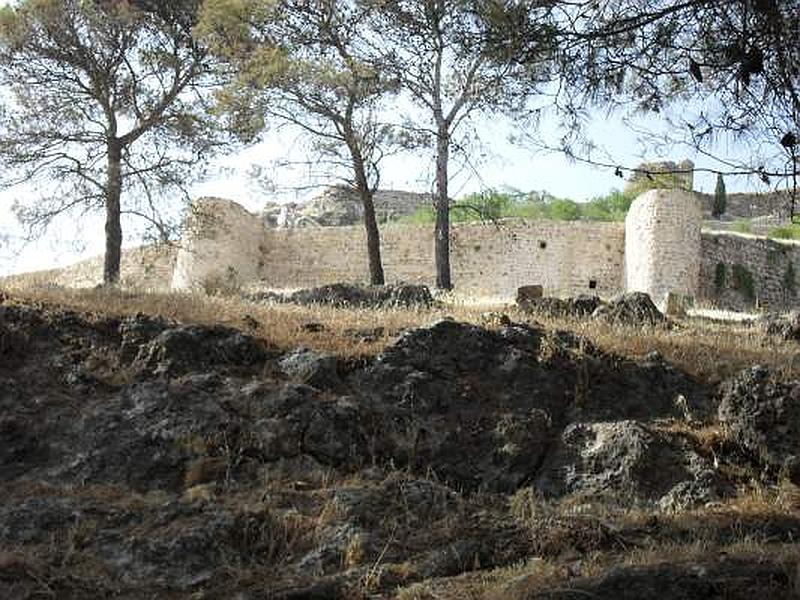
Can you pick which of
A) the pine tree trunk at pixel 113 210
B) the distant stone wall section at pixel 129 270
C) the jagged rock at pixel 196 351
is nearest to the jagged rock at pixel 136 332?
the jagged rock at pixel 196 351

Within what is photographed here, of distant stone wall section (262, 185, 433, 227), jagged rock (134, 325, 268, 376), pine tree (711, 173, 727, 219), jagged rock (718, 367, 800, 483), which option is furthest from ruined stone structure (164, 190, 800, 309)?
jagged rock (718, 367, 800, 483)

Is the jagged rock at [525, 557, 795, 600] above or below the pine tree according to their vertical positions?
below

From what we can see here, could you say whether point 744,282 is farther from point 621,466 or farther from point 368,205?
point 621,466

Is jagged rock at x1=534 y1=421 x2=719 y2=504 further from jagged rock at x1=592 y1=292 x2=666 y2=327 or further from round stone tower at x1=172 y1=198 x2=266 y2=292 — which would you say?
round stone tower at x1=172 y1=198 x2=266 y2=292

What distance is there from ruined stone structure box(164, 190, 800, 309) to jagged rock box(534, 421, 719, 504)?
14.7m

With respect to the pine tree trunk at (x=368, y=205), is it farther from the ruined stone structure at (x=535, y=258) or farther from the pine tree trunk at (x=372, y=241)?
the ruined stone structure at (x=535, y=258)

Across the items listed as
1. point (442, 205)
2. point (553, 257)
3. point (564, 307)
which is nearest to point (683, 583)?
point (564, 307)

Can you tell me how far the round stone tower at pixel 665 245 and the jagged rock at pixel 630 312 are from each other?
885 centimetres

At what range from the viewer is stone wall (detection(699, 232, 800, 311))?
23.3 meters

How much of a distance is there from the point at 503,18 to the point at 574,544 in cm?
418

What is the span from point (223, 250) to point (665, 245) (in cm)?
914

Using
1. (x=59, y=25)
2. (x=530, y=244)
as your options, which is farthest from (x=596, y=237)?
(x=59, y=25)

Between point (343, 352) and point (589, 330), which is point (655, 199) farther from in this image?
point (343, 352)

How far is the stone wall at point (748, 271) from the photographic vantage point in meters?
23.3
